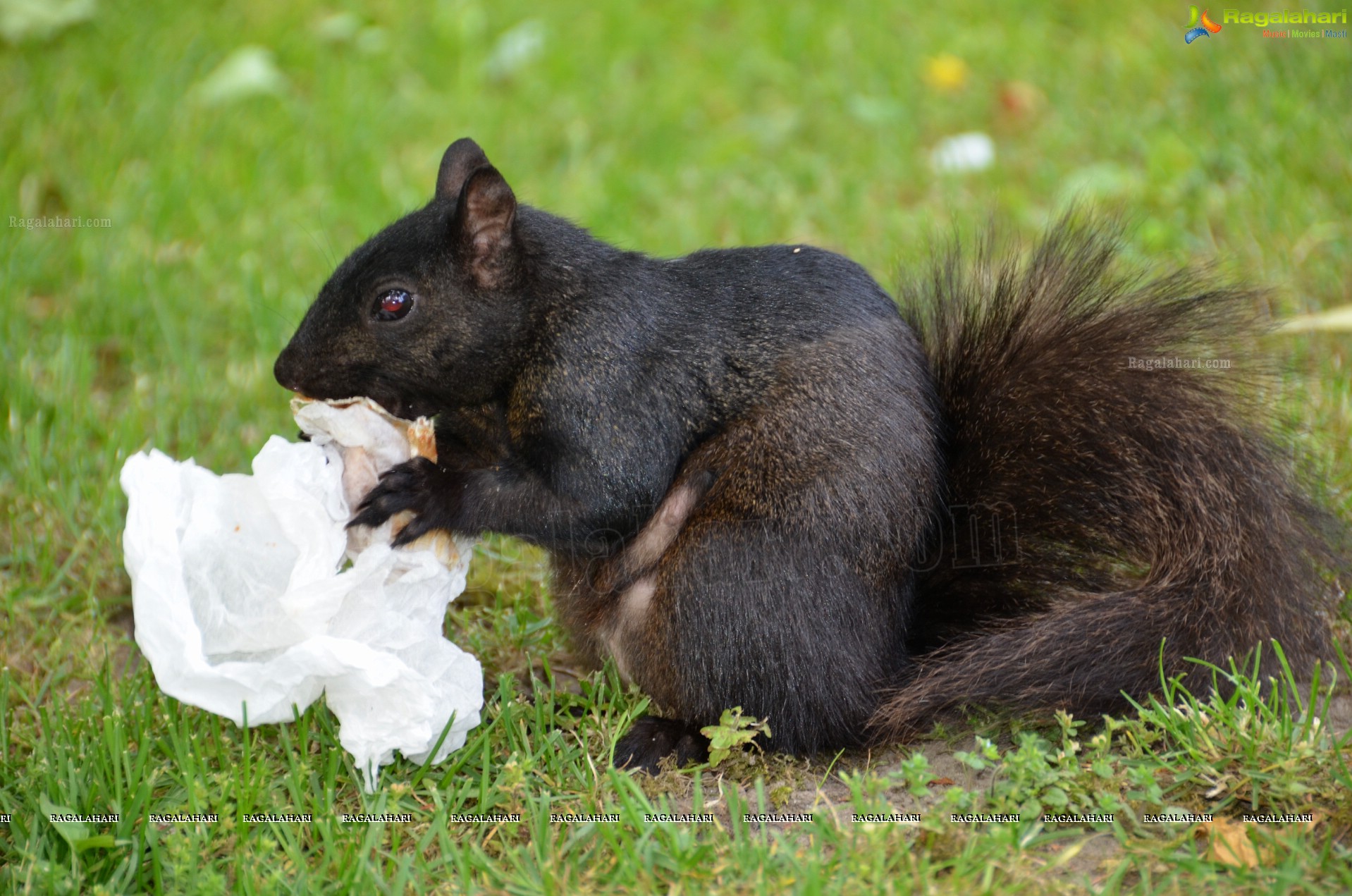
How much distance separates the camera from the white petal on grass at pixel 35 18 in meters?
5.35

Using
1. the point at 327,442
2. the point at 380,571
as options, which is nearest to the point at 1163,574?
the point at 380,571

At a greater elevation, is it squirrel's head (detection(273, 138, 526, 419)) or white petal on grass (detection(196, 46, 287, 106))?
white petal on grass (detection(196, 46, 287, 106))

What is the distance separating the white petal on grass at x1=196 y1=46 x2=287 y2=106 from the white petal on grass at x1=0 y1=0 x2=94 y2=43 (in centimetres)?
71

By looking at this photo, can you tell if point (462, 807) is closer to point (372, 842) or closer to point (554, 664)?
point (372, 842)

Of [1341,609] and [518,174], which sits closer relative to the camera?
[1341,609]

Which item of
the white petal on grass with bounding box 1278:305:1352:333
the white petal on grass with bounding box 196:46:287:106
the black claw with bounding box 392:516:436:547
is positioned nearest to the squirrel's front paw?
the black claw with bounding box 392:516:436:547

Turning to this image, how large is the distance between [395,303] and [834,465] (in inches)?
36.0

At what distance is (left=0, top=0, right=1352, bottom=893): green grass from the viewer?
2057 mm

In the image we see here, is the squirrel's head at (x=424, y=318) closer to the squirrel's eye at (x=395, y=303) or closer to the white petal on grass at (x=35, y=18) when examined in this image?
the squirrel's eye at (x=395, y=303)

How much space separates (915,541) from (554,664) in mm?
896

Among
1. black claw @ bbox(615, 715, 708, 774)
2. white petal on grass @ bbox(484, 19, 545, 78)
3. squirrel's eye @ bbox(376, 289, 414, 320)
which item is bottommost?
black claw @ bbox(615, 715, 708, 774)

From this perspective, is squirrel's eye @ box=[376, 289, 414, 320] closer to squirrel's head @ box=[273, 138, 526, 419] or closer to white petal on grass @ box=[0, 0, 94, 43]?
squirrel's head @ box=[273, 138, 526, 419]

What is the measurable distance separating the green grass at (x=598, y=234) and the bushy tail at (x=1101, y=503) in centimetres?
13

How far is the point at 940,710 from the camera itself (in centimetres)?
239
